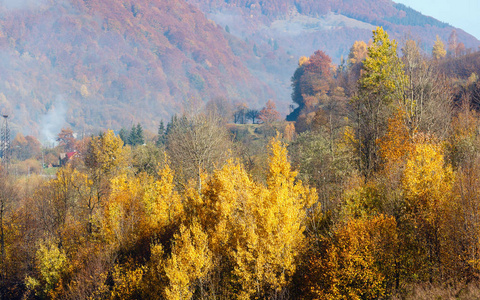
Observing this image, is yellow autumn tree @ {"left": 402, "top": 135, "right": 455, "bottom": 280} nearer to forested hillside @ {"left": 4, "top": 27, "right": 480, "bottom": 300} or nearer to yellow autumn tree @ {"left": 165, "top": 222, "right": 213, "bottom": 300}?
forested hillside @ {"left": 4, "top": 27, "right": 480, "bottom": 300}

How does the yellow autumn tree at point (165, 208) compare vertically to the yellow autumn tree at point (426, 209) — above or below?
below

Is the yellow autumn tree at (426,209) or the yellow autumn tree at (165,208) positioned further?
the yellow autumn tree at (165,208)

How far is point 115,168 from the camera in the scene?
53188 mm

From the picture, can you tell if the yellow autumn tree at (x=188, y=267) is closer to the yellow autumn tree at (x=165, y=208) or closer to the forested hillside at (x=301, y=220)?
the forested hillside at (x=301, y=220)

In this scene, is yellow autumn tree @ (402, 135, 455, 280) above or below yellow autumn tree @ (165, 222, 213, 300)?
above

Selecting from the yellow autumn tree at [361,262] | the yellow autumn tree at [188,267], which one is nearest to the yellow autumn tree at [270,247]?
the yellow autumn tree at [361,262]

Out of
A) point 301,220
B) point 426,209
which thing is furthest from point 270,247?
point 426,209

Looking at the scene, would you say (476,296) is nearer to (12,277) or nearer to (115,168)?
(12,277)

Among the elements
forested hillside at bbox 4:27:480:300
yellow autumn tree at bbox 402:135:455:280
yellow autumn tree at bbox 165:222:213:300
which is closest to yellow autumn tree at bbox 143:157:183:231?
forested hillside at bbox 4:27:480:300

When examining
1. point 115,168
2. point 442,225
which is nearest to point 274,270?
point 442,225

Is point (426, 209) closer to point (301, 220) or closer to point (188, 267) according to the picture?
point (301, 220)

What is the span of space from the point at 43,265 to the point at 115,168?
71.2 feet

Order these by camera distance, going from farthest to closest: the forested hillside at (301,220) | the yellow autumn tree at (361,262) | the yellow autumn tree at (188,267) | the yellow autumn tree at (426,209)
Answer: the yellow autumn tree at (188,267)
the yellow autumn tree at (361,262)
the forested hillside at (301,220)
the yellow autumn tree at (426,209)

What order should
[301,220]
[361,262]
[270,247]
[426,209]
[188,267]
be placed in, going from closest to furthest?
[426,209]
[361,262]
[270,247]
[188,267]
[301,220]
